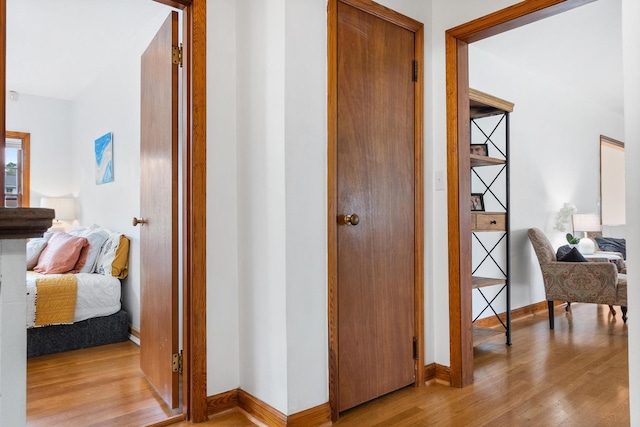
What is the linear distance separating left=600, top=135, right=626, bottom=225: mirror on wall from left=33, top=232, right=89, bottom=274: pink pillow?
6512mm

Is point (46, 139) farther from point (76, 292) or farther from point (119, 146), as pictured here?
point (76, 292)

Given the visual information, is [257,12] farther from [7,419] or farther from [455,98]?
[7,419]

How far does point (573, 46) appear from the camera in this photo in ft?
12.6

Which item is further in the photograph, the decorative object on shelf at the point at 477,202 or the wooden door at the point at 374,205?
the decorative object on shelf at the point at 477,202

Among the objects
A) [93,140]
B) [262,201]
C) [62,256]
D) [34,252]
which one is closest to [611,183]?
[262,201]

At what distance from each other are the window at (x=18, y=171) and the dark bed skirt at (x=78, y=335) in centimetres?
282

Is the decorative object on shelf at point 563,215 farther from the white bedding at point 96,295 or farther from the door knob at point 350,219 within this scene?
the white bedding at point 96,295

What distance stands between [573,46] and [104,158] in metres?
A: 4.50

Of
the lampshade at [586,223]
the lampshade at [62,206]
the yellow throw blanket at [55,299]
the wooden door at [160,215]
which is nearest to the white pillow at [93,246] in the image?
the yellow throw blanket at [55,299]

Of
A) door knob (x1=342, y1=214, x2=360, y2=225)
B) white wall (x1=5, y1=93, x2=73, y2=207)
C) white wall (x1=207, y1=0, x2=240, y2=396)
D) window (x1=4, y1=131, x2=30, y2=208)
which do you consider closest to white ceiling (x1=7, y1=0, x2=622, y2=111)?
white wall (x1=5, y1=93, x2=73, y2=207)

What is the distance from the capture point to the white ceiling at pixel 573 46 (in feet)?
10.8

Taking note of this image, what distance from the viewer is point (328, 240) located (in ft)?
6.62

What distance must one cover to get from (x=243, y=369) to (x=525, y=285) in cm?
337

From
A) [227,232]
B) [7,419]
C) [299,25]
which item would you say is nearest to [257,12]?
[299,25]
